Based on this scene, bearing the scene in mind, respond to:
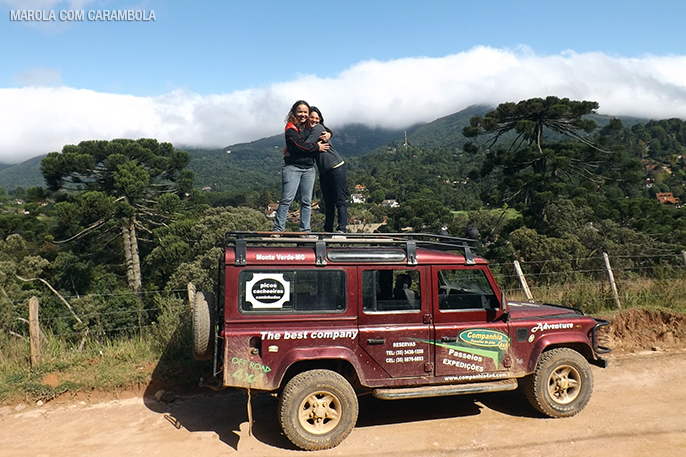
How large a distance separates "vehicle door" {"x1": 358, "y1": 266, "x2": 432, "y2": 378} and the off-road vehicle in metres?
0.01

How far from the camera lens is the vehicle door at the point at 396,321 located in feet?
16.5

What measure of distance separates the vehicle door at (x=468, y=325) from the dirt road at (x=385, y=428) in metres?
0.72

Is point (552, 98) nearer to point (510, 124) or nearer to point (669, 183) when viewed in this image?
point (510, 124)

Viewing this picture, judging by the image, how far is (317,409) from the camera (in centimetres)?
493

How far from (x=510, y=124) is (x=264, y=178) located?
156m

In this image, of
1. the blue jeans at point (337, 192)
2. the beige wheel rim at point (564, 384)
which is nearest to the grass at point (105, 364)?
the blue jeans at point (337, 192)

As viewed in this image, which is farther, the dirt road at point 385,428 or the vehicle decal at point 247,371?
the dirt road at point 385,428

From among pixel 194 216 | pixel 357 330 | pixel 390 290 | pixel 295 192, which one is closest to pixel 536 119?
pixel 194 216

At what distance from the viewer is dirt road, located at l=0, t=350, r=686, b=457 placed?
196 inches

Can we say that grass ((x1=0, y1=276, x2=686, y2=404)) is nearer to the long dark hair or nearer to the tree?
the long dark hair

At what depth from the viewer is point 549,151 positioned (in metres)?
32.1

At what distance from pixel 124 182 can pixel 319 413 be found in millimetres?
30488

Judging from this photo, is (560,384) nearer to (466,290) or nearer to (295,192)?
(466,290)

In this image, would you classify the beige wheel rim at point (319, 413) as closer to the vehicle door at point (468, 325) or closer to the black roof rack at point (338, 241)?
the vehicle door at point (468, 325)
